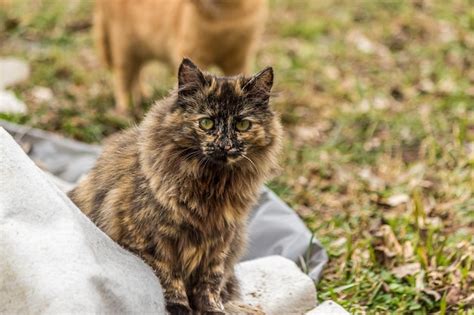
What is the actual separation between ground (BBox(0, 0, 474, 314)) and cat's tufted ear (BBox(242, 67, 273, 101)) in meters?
1.05

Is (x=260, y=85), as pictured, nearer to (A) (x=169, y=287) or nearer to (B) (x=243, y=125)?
(B) (x=243, y=125)

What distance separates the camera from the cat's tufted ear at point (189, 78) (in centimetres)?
245

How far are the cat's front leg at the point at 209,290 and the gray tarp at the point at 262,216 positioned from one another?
0.83 m

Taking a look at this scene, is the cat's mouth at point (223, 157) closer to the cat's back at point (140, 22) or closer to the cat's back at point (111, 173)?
the cat's back at point (111, 173)

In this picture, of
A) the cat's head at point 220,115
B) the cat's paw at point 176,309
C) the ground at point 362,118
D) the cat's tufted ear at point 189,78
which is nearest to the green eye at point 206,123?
the cat's head at point 220,115

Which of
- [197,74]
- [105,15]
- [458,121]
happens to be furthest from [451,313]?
[105,15]

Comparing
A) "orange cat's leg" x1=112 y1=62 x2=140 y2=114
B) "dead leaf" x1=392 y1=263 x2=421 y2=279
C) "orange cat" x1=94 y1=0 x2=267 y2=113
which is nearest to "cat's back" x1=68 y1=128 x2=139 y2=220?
"dead leaf" x1=392 y1=263 x2=421 y2=279

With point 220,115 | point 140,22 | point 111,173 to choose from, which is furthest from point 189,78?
point 140,22

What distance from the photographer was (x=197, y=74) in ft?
8.01

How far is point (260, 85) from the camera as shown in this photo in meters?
2.51

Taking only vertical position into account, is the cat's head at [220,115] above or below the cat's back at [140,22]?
above

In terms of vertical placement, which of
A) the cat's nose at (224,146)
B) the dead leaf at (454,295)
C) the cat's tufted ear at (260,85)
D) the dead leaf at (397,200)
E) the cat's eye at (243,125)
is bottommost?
the dead leaf at (397,200)

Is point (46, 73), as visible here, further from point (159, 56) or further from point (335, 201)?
point (335, 201)

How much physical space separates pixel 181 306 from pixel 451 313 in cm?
121
